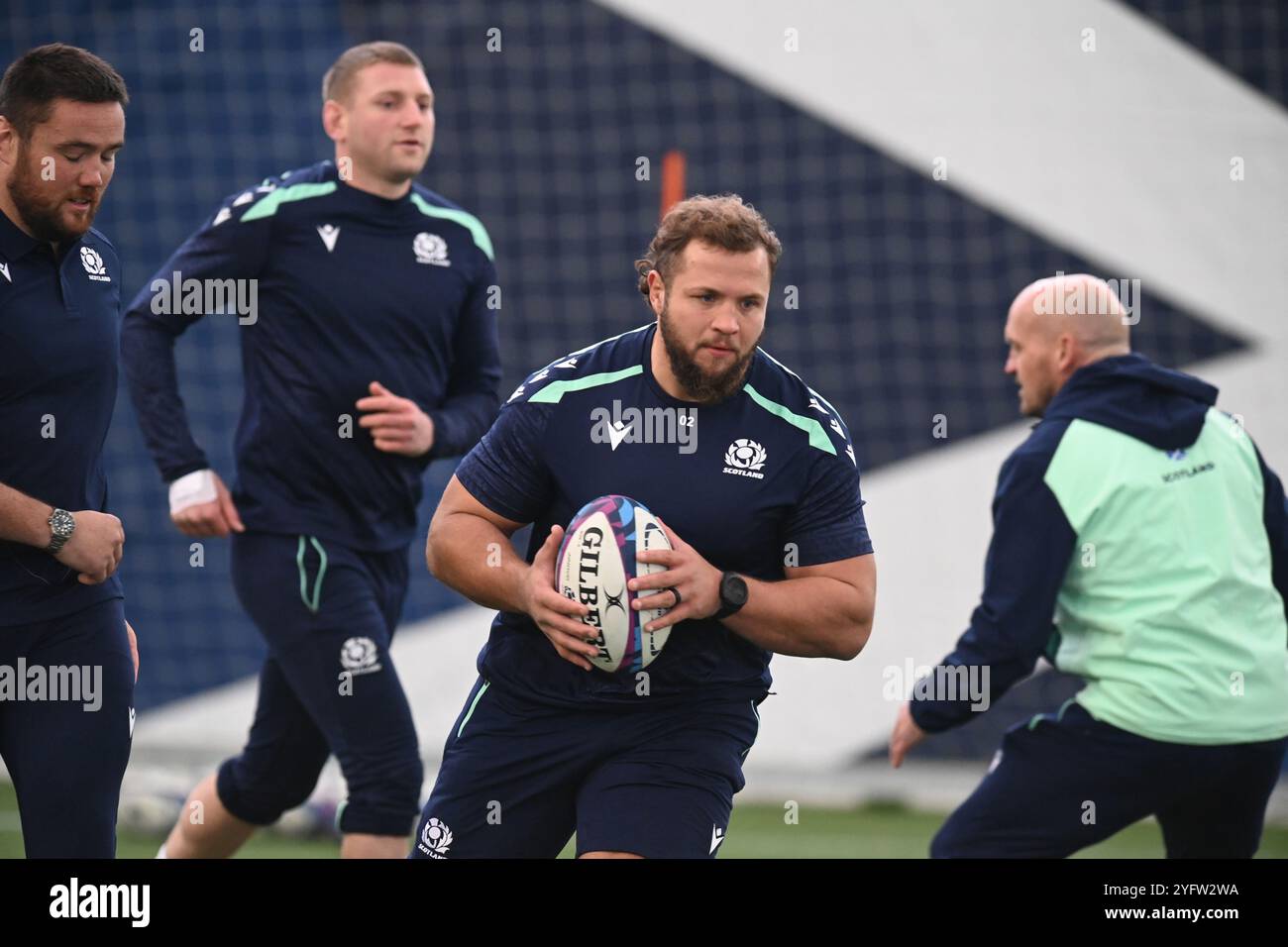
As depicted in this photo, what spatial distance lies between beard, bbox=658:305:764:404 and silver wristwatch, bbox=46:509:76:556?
149 centimetres

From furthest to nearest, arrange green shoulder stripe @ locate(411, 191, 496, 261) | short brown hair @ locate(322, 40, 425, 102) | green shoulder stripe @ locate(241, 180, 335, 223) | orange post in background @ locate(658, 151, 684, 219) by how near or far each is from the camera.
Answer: orange post in background @ locate(658, 151, 684, 219), green shoulder stripe @ locate(411, 191, 496, 261), short brown hair @ locate(322, 40, 425, 102), green shoulder stripe @ locate(241, 180, 335, 223)

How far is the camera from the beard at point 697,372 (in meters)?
3.88

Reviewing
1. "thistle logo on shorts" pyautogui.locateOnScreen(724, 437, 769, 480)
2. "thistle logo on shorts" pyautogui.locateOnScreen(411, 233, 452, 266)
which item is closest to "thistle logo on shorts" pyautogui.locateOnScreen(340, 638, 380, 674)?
"thistle logo on shorts" pyautogui.locateOnScreen(411, 233, 452, 266)

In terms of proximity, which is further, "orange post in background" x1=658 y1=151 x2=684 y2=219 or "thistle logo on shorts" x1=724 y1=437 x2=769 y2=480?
"orange post in background" x1=658 y1=151 x2=684 y2=219

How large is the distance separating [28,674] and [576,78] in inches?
239

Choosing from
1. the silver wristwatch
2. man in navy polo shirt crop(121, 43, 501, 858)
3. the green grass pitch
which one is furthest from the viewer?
the green grass pitch

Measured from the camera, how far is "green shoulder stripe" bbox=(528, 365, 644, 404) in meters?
4.01

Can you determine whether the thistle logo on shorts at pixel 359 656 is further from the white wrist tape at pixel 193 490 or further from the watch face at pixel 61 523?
the watch face at pixel 61 523

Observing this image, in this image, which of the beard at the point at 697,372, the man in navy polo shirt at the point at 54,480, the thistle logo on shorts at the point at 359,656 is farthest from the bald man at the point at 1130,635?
the man in navy polo shirt at the point at 54,480

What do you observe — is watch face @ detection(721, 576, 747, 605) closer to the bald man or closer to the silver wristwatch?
the bald man

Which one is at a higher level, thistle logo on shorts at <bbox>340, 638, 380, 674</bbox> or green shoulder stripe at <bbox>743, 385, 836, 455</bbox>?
green shoulder stripe at <bbox>743, 385, 836, 455</bbox>

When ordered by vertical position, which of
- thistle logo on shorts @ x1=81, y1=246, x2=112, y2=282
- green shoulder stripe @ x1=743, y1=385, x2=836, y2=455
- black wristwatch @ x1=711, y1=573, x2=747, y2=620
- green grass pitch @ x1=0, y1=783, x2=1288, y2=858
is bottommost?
green grass pitch @ x1=0, y1=783, x2=1288, y2=858
